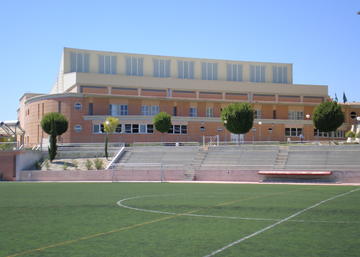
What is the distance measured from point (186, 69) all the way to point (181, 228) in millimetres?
66189

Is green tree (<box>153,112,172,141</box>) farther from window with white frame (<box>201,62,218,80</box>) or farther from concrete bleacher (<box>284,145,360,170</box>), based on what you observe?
concrete bleacher (<box>284,145,360,170</box>)

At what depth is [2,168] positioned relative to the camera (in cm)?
4634

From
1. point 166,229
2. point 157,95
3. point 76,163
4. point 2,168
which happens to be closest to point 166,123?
point 157,95

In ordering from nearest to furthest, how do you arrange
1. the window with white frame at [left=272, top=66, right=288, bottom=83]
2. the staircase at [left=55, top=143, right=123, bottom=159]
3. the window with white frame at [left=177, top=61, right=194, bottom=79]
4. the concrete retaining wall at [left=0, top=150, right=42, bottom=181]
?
the concrete retaining wall at [left=0, top=150, right=42, bottom=181], the staircase at [left=55, top=143, right=123, bottom=159], the window with white frame at [left=177, top=61, right=194, bottom=79], the window with white frame at [left=272, top=66, right=288, bottom=83]

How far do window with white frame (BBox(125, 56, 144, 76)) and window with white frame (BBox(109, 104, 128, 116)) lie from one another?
9108 millimetres

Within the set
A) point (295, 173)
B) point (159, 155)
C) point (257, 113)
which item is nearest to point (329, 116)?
point (257, 113)

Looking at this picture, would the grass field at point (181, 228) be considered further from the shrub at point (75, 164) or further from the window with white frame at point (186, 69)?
the window with white frame at point (186, 69)

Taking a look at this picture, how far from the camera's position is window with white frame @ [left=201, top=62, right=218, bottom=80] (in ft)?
258

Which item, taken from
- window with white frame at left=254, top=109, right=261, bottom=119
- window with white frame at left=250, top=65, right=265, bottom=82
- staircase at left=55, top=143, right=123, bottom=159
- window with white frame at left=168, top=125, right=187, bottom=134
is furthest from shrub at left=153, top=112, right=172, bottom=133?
window with white frame at left=250, top=65, right=265, bottom=82

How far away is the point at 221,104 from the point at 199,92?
3.54m

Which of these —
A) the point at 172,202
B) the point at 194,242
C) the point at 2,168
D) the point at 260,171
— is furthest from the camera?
the point at 2,168

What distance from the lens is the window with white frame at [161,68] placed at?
76.5m

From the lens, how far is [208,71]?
7881 centimetres

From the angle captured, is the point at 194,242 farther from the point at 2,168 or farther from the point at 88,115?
the point at 88,115
